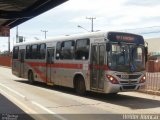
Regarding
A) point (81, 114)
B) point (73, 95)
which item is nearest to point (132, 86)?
point (73, 95)

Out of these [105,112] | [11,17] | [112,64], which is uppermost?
[11,17]

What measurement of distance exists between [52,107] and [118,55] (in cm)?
365

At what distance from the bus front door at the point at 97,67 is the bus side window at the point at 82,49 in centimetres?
54

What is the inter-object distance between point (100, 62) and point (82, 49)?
5.95ft

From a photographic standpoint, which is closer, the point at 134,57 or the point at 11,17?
the point at 134,57

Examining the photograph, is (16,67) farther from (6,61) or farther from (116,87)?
(6,61)

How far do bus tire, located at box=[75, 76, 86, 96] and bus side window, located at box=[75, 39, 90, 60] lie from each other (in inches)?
37.0

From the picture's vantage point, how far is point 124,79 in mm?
16391

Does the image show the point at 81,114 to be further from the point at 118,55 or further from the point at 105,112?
the point at 118,55

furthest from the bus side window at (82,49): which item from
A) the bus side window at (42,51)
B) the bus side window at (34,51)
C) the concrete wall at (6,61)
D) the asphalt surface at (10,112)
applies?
the concrete wall at (6,61)

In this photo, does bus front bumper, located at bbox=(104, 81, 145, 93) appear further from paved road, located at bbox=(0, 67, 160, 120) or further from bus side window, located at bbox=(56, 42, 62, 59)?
bus side window, located at bbox=(56, 42, 62, 59)

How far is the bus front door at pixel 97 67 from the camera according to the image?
16.5 metres

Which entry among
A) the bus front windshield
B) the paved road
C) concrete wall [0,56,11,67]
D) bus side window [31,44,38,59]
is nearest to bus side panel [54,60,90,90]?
the paved road

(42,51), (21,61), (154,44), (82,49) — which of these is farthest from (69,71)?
(154,44)
